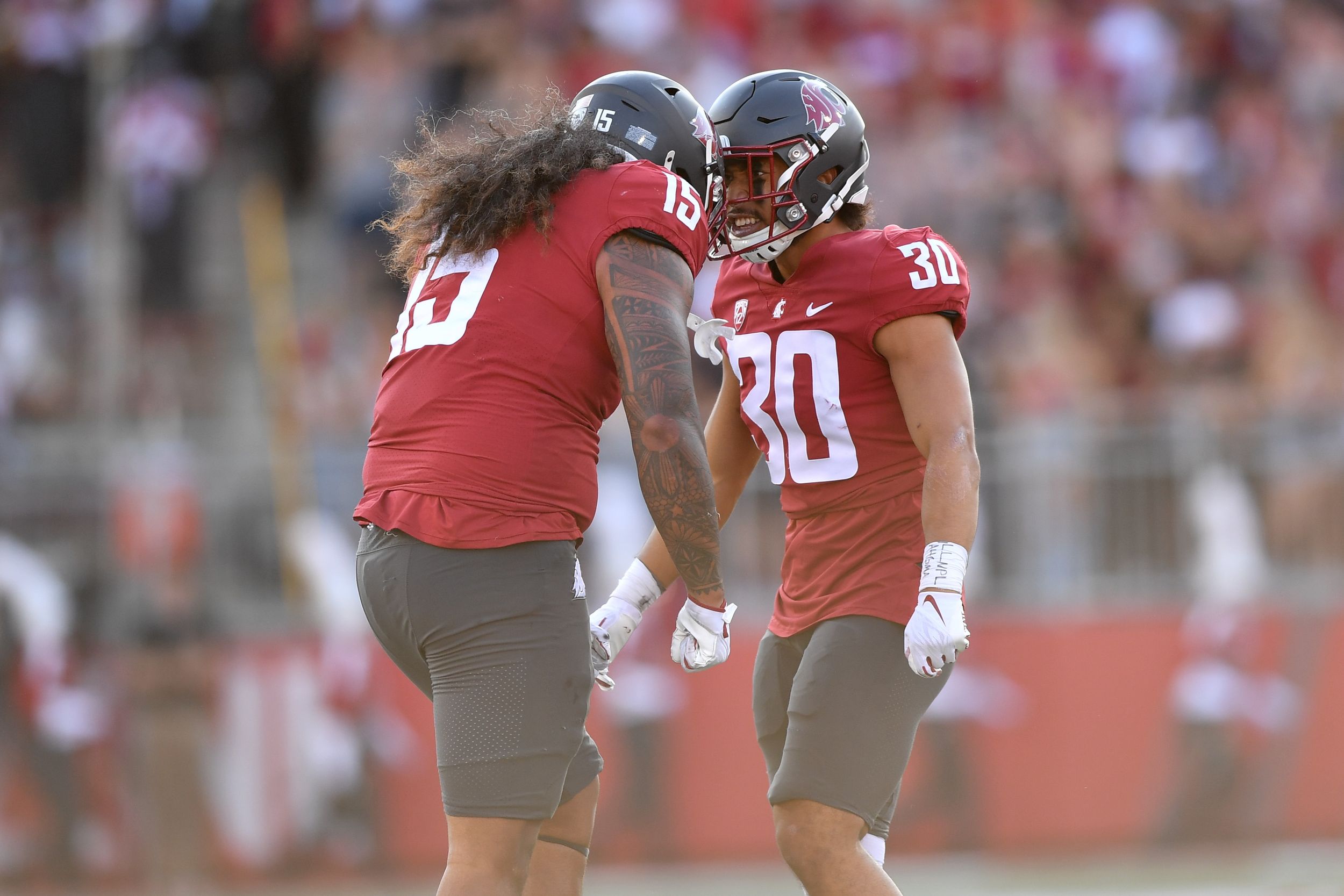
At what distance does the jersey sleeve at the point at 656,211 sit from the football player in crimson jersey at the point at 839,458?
15.6 inches

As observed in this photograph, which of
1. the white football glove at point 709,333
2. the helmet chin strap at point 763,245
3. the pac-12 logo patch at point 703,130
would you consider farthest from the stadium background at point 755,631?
the pac-12 logo patch at point 703,130

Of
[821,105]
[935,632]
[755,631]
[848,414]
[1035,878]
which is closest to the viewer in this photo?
[935,632]

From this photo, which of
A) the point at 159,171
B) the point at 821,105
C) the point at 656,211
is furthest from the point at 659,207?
the point at 159,171

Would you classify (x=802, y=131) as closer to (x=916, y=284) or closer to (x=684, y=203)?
(x=916, y=284)

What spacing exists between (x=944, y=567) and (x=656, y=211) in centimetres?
107

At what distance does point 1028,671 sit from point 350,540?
11.7ft

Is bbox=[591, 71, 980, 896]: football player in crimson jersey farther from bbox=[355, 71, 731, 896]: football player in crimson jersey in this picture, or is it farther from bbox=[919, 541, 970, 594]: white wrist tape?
bbox=[355, 71, 731, 896]: football player in crimson jersey

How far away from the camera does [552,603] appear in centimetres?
373

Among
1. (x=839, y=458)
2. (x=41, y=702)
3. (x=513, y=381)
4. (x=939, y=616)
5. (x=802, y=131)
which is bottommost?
(x=41, y=702)

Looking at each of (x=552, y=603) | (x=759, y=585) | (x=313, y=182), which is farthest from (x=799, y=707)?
(x=313, y=182)

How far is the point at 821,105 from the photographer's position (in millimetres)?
4520

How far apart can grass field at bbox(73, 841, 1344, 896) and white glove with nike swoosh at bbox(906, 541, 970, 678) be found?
417 cm

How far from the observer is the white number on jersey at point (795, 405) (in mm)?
4371

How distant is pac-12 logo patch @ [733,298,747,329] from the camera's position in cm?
460
